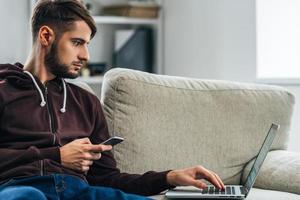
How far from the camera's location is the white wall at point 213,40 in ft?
10.00

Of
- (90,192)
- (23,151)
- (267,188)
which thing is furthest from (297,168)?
(23,151)

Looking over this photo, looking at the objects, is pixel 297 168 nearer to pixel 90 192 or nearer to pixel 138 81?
pixel 138 81

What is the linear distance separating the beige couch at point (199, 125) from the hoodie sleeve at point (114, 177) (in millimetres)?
119

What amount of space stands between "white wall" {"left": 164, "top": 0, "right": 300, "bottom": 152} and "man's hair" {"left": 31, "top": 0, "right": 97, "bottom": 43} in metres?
1.43

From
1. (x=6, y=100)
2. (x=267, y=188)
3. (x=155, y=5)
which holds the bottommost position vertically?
(x=267, y=188)

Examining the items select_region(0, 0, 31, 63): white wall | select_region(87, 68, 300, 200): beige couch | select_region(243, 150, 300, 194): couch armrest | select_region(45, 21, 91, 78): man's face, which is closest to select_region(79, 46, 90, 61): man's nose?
select_region(45, 21, 91, 78): man's face

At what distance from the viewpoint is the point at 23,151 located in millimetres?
1556

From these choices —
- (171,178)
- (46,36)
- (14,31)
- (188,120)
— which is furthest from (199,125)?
(14,31)

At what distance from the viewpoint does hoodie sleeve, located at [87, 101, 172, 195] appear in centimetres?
167

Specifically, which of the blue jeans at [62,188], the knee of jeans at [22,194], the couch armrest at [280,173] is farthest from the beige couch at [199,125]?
the knee of jeans at [22,194]

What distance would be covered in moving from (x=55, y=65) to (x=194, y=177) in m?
0.55

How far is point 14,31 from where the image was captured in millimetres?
3389

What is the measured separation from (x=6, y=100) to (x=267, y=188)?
0.96 meters

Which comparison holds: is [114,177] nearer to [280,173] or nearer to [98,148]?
[98,148]
